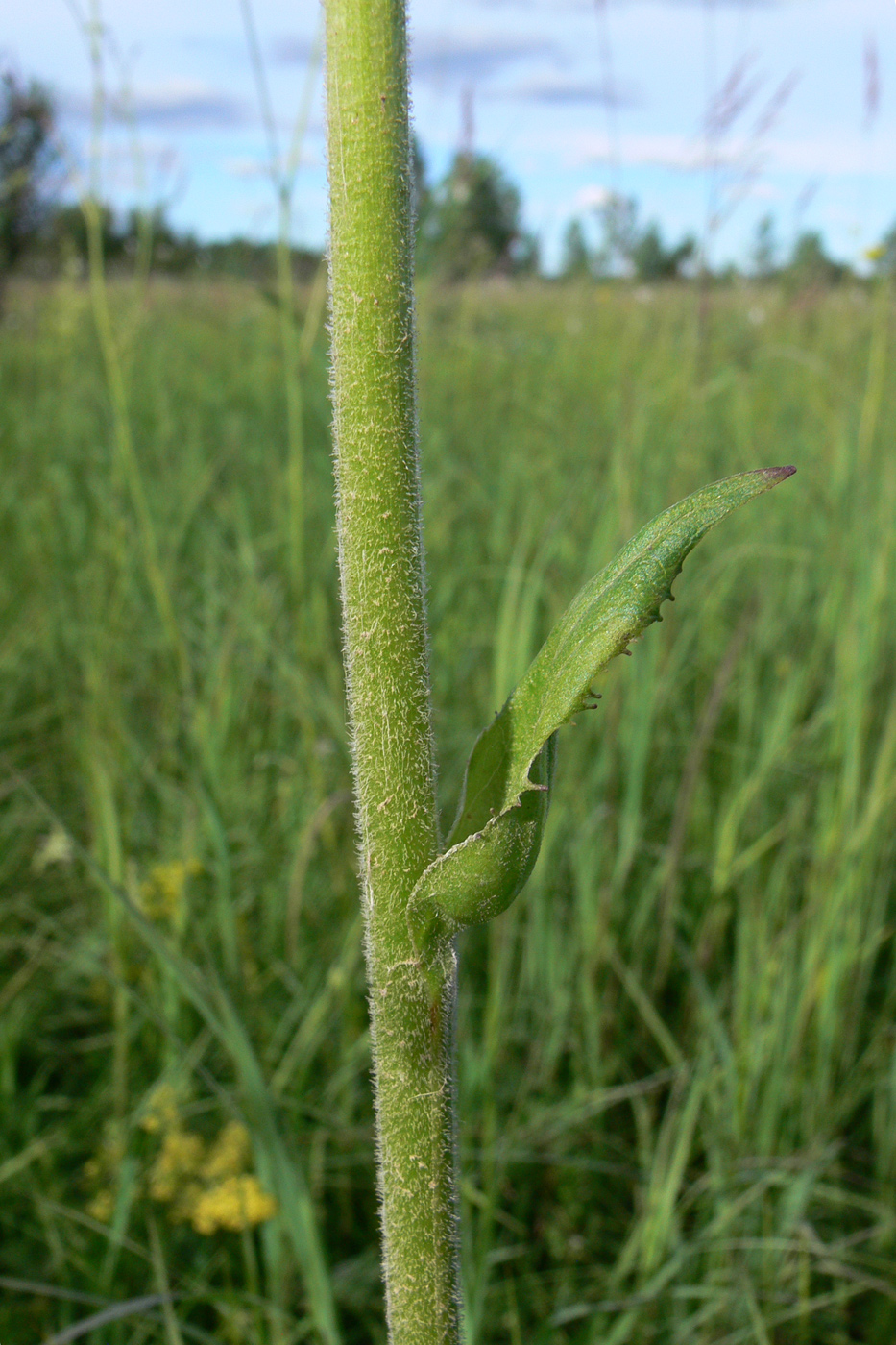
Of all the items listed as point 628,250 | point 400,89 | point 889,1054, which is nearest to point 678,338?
point 628,250

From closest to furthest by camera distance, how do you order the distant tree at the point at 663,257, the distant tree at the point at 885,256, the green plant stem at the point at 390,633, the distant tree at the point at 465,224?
the green plant stem at the point at 390,633 < the distant tree at the point at 465,224 < the distant tree at the point at 885,256 < the distant tree at the point at 663,257

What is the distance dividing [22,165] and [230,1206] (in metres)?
4.70

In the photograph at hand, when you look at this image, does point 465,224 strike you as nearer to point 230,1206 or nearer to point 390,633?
point 230,1206

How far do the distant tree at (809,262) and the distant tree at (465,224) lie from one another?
129cm

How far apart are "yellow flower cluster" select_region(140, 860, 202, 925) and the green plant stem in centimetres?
96

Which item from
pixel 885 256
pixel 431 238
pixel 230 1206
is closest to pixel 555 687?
pixel 230 1206

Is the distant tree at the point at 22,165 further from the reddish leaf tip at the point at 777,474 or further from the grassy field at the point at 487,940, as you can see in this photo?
the reddish leaf tip at the point at 777,474

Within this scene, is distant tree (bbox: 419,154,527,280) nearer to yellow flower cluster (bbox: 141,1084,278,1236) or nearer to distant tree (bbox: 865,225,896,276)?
distant tree (bbox: 865,225,896,276)

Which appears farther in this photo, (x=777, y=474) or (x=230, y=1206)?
(x=230, y=1206)

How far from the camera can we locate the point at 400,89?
1.39ft

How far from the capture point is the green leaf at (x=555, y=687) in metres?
0.46

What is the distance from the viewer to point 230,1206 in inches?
44.8

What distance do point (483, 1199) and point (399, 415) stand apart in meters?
0.85

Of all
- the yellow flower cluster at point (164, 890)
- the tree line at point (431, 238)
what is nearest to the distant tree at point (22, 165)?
the tree line at point (431, 238)
